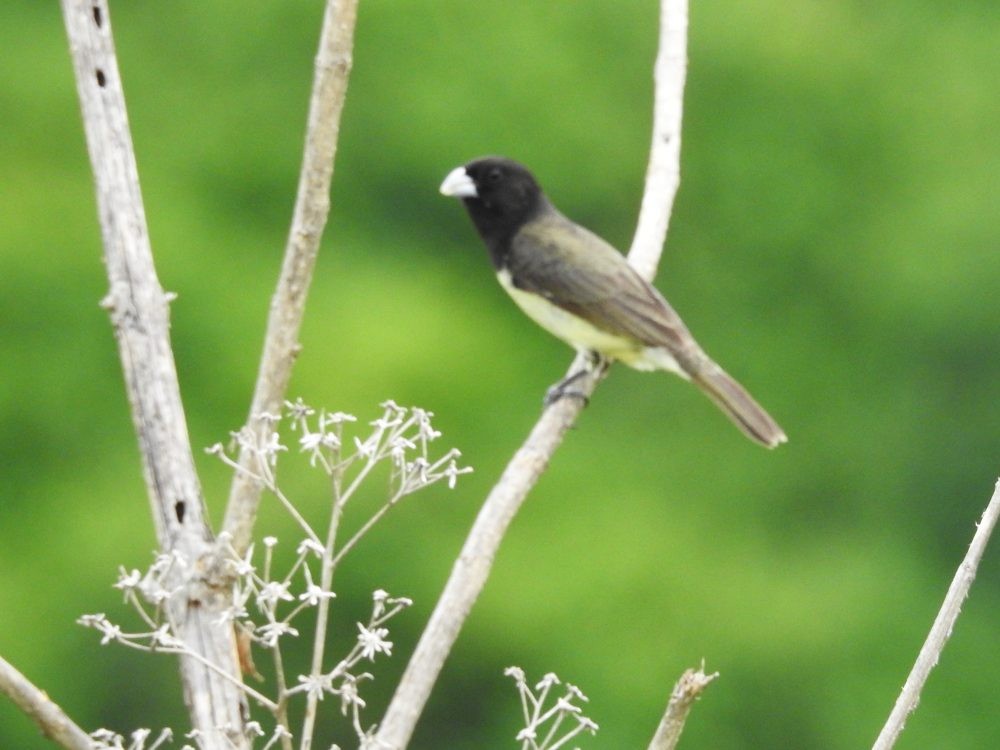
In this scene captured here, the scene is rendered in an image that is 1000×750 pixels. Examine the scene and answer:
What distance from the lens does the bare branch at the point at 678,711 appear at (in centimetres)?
225

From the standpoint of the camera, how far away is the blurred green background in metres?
11.8

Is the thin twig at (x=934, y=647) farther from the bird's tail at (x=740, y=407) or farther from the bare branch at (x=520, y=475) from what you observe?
the bird's tail at (x=740, y=407)

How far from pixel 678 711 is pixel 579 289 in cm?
335

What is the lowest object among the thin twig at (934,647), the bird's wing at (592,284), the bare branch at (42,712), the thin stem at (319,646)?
the bare branch at (42,712)

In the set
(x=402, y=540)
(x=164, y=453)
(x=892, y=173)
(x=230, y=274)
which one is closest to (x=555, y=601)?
(x=402, y=540)

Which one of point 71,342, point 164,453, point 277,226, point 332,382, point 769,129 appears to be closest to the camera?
point 164,453

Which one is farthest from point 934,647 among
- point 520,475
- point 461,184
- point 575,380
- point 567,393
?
point 461,184

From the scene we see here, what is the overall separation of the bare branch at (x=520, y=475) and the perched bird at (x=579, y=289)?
0.17 meters

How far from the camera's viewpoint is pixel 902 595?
12516 millimetres

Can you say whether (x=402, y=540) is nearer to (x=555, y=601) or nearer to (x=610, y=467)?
(x=555, y=601)

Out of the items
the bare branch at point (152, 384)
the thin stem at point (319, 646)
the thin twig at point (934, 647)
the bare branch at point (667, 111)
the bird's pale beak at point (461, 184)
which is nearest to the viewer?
the thin stem at point (319, 646)

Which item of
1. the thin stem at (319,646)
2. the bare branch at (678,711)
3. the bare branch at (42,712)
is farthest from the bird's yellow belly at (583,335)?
the bare branch at (42,712)

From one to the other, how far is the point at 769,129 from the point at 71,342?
555cm

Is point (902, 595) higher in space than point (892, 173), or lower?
lower
